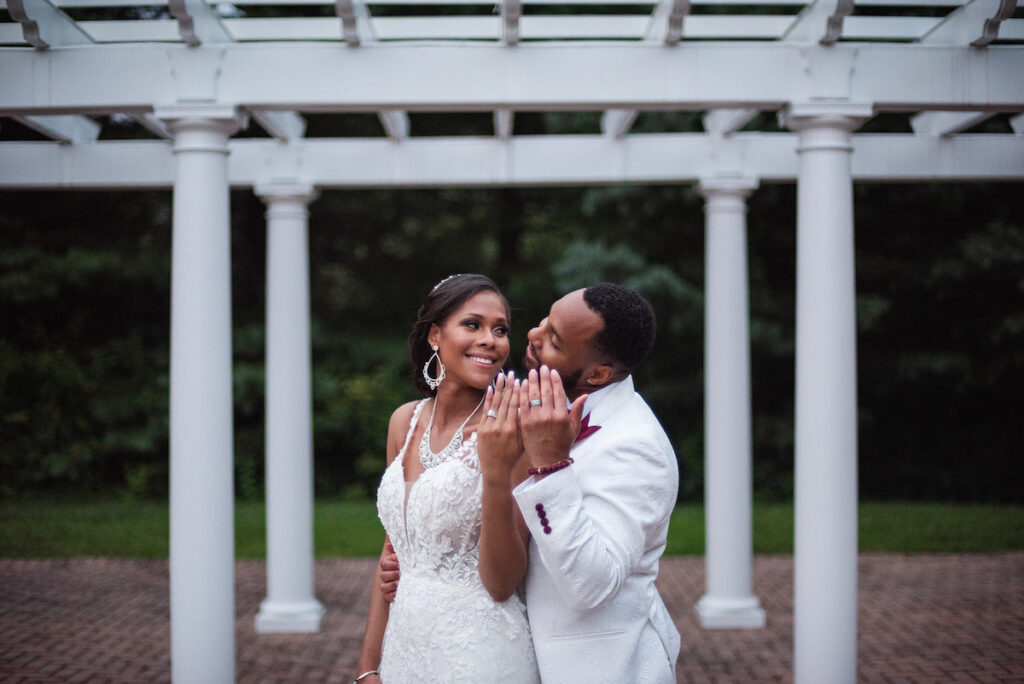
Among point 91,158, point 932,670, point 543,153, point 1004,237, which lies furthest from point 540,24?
point 1004,237

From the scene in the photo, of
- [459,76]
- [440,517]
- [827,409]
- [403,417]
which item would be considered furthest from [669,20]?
[440,517]

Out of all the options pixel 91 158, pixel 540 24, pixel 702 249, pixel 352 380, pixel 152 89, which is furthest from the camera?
pixel 352 380

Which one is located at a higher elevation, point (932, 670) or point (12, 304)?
point (12, 304)

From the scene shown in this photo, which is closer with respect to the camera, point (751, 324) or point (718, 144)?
point (718, 144)

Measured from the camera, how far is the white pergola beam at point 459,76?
5.26 m

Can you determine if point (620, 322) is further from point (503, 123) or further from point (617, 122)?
point (617, 122)

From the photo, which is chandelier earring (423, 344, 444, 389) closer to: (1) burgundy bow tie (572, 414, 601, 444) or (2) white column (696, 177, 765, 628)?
(1) burgundy bow tie (572, 414, 601, 444)

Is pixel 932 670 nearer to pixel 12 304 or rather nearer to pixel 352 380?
pixel 352 380

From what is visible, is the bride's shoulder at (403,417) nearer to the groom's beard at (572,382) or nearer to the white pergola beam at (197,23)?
the groom's beard at (572,382)

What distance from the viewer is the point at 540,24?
646cm

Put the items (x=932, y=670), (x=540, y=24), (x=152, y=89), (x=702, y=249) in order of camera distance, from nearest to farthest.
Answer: (x=152, y=89) → (x=540, y=24) → (x=932, y=670) → (x=702, y=249)

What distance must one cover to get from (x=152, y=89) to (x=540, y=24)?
251 cm

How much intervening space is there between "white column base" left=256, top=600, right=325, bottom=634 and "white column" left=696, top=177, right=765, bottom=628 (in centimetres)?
330

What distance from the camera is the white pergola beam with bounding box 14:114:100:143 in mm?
6861
